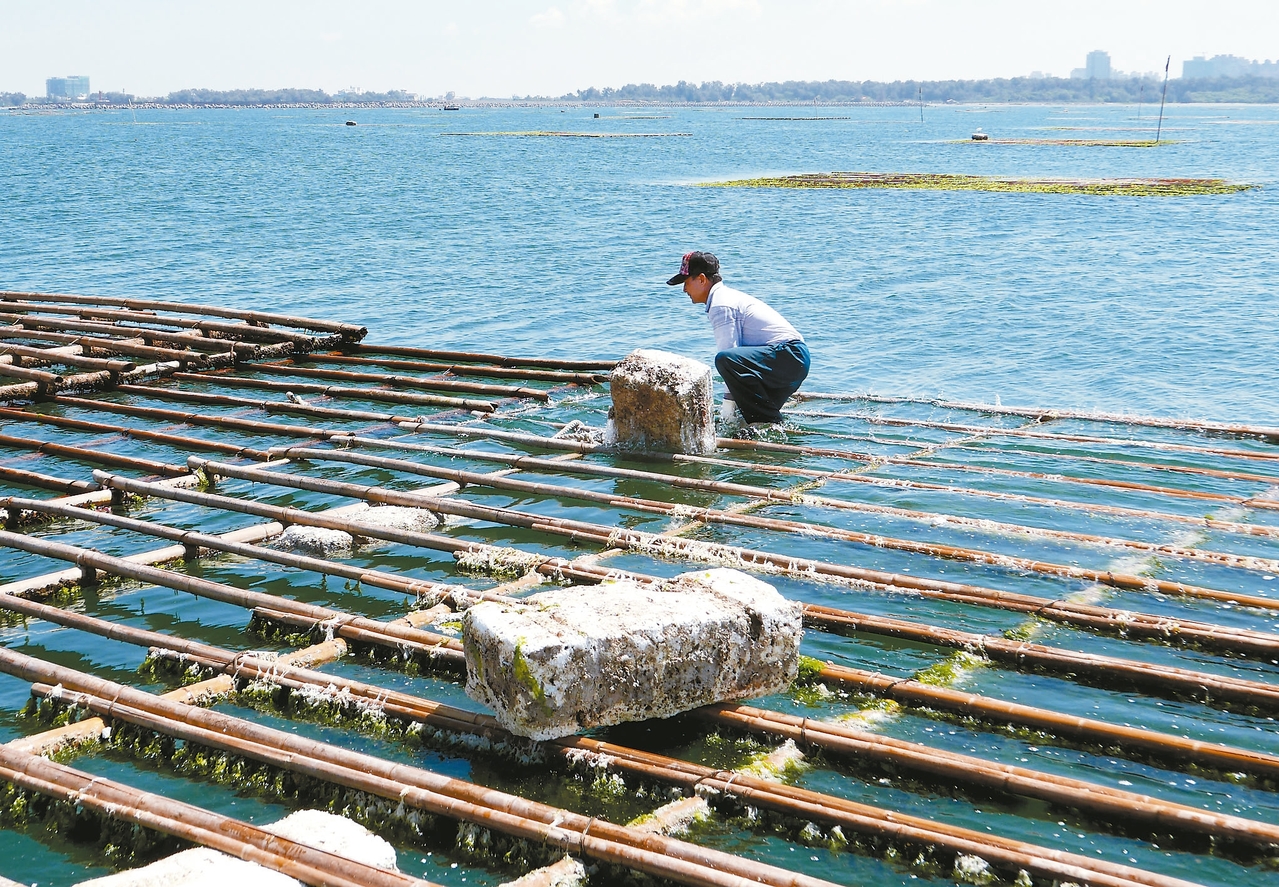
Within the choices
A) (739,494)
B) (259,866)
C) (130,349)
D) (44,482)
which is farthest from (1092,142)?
(259,866)

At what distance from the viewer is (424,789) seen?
4316 mm

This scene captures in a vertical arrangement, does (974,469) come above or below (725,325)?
below

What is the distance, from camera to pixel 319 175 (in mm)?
62750

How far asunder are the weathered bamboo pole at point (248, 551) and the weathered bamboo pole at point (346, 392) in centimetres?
422

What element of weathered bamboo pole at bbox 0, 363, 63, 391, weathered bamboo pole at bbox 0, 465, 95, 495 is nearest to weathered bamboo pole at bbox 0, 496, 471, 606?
A: weathered bamboo pole at bbox 0, 465, 95, 495

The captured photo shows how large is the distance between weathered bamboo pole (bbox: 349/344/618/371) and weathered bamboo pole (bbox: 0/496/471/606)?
20.3ft

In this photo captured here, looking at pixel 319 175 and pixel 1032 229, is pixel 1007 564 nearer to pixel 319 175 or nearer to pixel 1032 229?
pixel 1032 229

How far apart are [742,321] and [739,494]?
2.16m

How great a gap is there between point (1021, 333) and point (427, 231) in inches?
873

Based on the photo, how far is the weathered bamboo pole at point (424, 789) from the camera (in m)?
3.78

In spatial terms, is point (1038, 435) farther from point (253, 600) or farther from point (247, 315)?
point (247, 315)

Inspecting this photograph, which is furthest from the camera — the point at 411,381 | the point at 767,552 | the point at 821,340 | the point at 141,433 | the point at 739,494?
the point at 821,340

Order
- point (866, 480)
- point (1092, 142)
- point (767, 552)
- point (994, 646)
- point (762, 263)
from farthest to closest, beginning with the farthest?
point (1092, 142) → point (762, 263) → point (866, 480) → point (767, 552) → point (994, 646)

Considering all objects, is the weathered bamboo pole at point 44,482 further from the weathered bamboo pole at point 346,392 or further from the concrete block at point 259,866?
the concrete block at point 259,866
